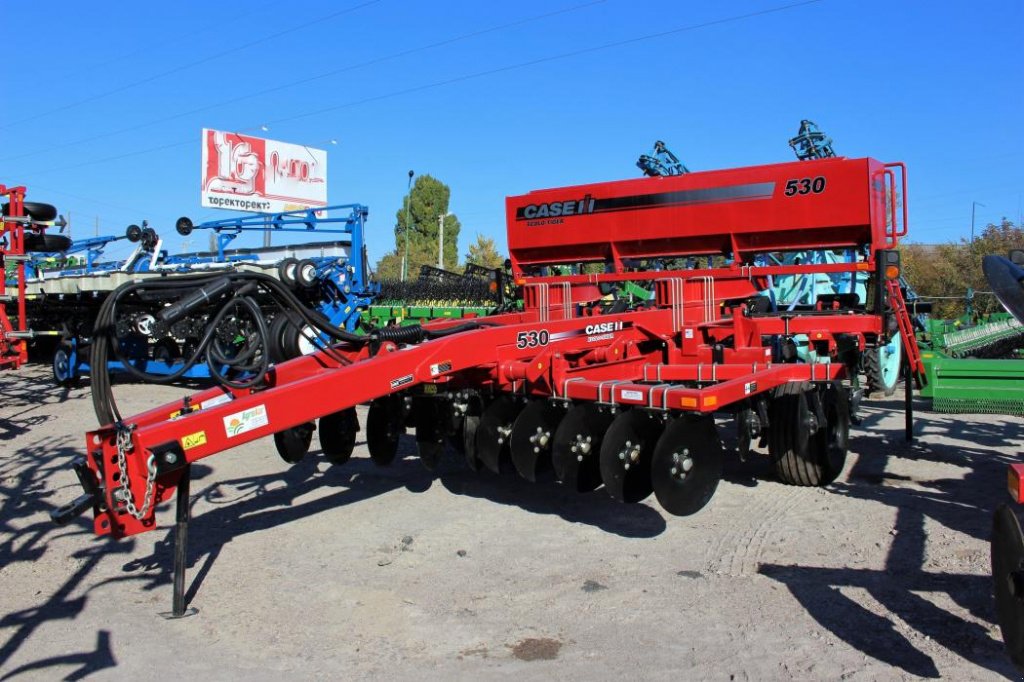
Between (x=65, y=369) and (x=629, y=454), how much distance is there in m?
12.7

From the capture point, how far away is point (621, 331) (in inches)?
247

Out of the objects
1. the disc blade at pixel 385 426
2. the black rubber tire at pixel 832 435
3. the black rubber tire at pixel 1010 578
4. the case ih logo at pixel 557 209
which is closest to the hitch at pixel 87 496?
the disc blade at pixel 385 426

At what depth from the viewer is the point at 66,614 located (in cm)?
432

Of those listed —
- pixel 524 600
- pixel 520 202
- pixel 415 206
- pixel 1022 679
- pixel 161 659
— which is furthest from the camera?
pixel 415 206

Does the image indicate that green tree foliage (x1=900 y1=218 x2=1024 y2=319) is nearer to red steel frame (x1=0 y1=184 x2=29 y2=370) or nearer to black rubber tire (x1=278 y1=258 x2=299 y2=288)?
black rubber tire (x1=278 y1=258 x2=299 y2=288)

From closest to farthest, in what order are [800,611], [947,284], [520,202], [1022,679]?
1. [1022,679]
2. [800,611]
3. [520,202]
4. [947,284]

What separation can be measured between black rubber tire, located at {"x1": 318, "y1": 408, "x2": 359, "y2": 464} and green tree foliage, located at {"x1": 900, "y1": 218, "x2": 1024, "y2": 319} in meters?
21.7

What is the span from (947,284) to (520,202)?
2112 centimetres

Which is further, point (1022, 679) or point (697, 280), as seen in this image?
point (697, 280)

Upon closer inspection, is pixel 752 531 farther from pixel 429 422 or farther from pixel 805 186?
pixel 805 186

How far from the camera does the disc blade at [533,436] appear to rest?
535 cm

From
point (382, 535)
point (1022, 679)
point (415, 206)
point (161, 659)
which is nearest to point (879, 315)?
point (1022, 679)

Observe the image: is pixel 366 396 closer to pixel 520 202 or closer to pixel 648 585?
pixel 648 585

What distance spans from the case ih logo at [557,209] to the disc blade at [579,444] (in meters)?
3.25
